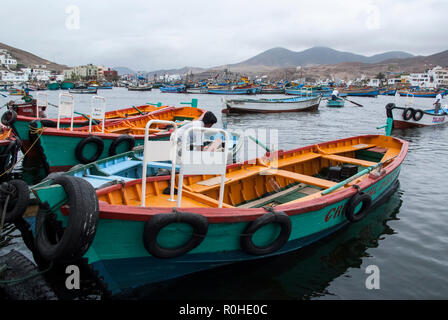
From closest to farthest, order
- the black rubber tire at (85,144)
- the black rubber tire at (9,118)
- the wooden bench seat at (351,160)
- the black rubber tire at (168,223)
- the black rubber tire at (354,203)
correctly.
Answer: the black rubber tire at (168,223) → the black rubber tire at (354,203) → the wooden bench seat at (351,160) → the black rubber tire at (85,144) → the black rubber tire at (9,118)

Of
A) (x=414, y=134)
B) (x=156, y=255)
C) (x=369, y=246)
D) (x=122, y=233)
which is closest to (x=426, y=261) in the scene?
(x=369, y=246)

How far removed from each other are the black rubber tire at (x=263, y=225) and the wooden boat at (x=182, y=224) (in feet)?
0.05

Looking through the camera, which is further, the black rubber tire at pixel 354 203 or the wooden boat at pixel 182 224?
the black rubber tire at pixel 354 203

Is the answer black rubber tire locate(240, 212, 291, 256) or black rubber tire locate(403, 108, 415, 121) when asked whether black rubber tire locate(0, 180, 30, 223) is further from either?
black rubber tire locate(403, 108, 415, 121)

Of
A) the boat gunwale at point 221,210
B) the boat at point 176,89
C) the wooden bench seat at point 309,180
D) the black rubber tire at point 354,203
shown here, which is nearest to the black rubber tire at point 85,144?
the boat gunwale at point 221,210

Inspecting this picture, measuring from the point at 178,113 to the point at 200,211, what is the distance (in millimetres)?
13959

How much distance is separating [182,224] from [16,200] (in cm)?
277

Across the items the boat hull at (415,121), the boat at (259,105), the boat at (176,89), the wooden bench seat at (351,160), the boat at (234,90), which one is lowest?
the wooden bench seat at (351,160)

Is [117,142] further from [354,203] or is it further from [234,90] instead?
[234,90]

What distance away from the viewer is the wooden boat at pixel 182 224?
12.9 feet

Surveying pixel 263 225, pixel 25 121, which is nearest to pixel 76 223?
pixel 263 225

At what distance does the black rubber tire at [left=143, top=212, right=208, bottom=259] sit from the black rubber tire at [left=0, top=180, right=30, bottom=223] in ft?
7.44

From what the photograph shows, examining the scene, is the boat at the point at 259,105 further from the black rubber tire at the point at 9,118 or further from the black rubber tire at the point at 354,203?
the black rubber tire at the point at 354,203

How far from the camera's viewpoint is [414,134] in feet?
74.2
